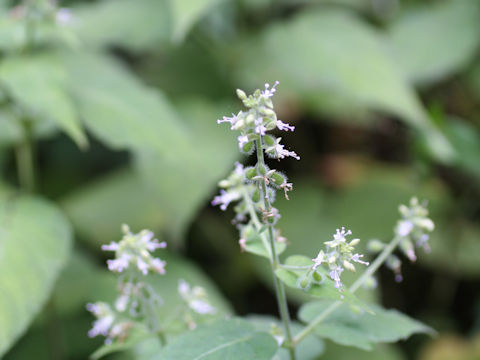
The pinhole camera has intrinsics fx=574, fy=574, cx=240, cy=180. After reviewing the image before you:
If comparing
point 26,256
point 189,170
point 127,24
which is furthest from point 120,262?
point 127,24

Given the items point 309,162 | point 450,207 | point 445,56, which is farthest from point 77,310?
point 445,56

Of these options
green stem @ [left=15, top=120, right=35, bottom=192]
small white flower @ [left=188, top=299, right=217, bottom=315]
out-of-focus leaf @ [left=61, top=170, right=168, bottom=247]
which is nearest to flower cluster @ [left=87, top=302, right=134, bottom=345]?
small white flower @ [left=188, top=299, right=217, bottom=315]

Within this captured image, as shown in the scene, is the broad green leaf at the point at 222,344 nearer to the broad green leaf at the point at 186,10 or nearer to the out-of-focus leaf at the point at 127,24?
the broad green leaf at the point at 186,10

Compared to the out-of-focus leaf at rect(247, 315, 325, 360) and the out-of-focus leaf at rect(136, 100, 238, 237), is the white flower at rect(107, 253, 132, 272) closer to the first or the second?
the out-of-focus leaf at rect(247, 315, 325, 360)

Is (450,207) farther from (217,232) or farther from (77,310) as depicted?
(77,310)

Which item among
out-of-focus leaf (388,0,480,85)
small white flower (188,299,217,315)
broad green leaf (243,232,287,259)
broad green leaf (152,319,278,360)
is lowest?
small white flower (188,299,217,315)
